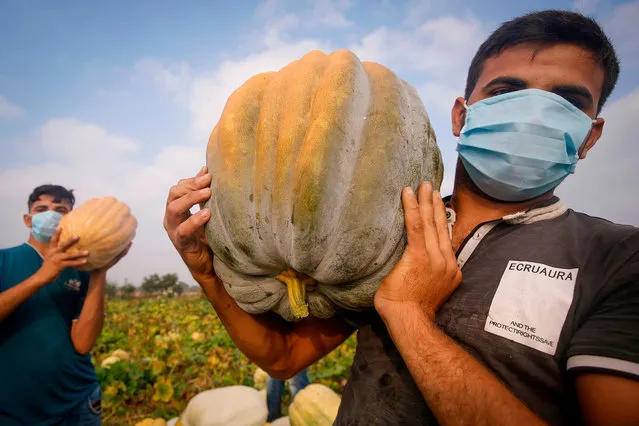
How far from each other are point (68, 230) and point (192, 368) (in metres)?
4.39

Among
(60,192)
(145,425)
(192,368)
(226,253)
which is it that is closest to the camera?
(226,253)

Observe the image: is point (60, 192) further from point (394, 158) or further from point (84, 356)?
point (394, 158)

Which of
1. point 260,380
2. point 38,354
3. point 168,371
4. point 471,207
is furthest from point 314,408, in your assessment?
point 168,371

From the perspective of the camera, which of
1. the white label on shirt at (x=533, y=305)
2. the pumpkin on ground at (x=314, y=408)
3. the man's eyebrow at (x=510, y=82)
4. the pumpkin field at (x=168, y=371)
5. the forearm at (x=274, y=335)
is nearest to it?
the white label on shirt at (x=533, y=305)

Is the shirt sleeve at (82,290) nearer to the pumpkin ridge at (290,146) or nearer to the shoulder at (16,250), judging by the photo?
the shoulder at (16,250)

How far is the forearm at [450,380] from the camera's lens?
47.2 inches

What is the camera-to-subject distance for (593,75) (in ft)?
6.14

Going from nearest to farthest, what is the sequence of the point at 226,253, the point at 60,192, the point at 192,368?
the point at 226,253 < the point at 60,192 < the point at 192,368

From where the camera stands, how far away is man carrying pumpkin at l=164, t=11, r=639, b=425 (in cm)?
124

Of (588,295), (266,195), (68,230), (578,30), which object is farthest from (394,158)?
(68,230)

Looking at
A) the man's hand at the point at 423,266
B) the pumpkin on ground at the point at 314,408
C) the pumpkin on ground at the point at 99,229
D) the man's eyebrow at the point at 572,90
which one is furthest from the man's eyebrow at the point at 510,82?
the pumpkin on ground at the point at 99,229

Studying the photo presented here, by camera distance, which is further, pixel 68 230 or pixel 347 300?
pixel 68 230

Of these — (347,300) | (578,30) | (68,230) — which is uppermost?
(68,230)

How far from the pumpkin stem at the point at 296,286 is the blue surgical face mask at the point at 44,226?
3678 millimetres
